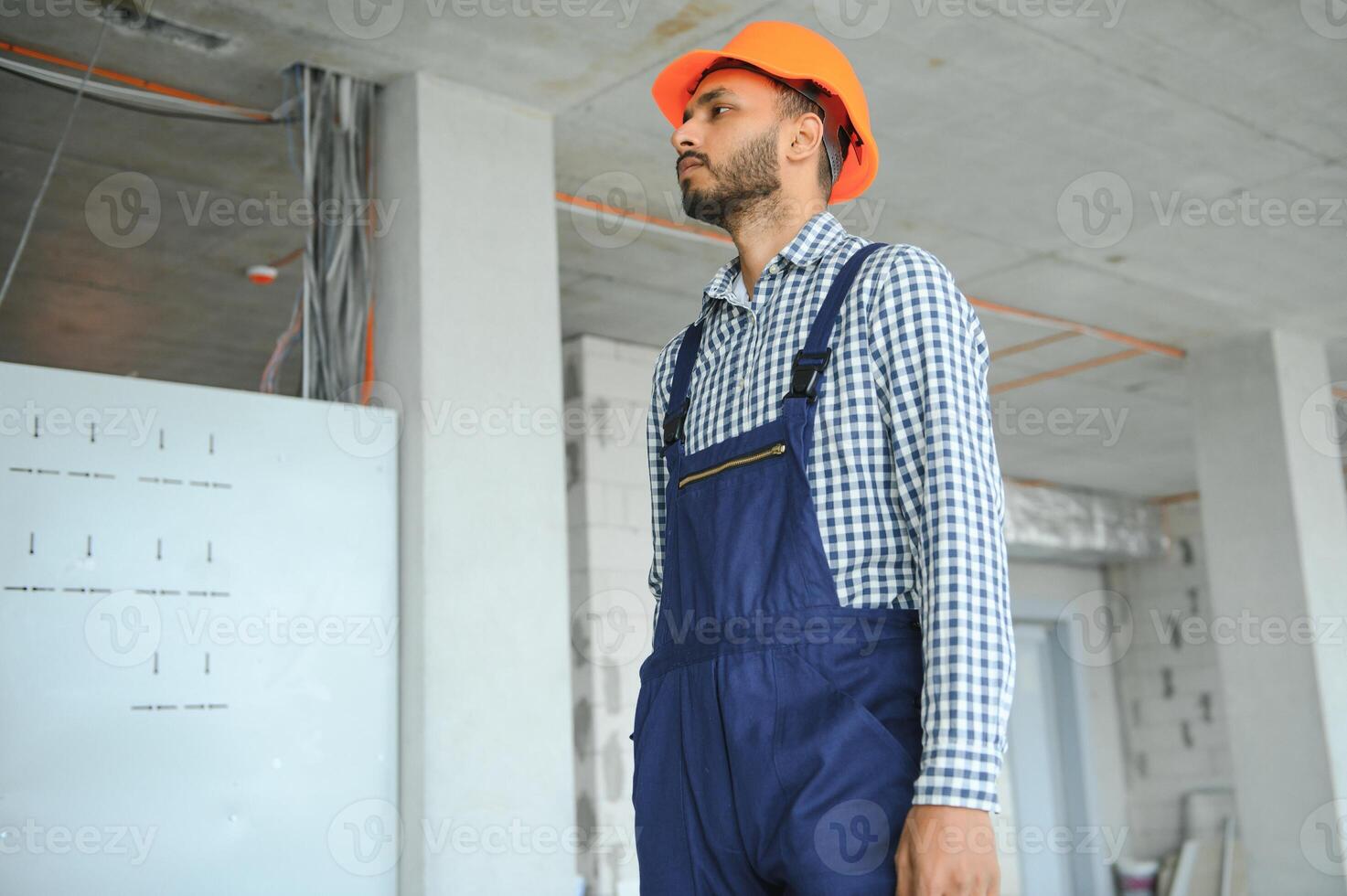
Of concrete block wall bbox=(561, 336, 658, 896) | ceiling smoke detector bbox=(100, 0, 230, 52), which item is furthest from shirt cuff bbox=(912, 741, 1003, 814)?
concrete block wall bbox=(561, 336, 658, 896)

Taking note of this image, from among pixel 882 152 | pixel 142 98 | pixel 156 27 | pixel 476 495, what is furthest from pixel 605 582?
pixel 156 27

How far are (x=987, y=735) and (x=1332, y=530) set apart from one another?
204 inches

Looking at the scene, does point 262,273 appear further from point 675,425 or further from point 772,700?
point 772,700

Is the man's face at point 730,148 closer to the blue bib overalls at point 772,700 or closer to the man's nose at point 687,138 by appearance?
the man's nose at point 687,138

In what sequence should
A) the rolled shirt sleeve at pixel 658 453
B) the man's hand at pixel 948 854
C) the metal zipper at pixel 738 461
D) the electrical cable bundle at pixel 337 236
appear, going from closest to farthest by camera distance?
the man's hand at pixel 948 854, the metal zipper at pixel 738 461, the rolled shirt sleeve at pixel 658 453, the electrical cable bundle at pixel 337 236

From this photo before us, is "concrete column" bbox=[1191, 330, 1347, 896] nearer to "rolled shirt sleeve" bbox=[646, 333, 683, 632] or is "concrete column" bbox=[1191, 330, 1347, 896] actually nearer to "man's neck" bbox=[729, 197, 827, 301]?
"rolled shirt sleeve" bbox=[646, 333, 683, 632]

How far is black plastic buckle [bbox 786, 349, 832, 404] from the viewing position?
1.33m

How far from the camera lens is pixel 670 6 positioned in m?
3.21

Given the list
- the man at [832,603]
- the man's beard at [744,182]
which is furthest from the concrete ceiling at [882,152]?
the man at [832,603]

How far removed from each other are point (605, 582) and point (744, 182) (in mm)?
4196

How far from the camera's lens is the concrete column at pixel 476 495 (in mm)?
3031

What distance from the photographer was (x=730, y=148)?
1532mm

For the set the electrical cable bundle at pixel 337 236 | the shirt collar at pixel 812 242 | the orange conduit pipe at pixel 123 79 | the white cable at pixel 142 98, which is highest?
the orange conduit pipe at pixel 123 79

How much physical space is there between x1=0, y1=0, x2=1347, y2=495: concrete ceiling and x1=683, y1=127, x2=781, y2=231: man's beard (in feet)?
5.93
